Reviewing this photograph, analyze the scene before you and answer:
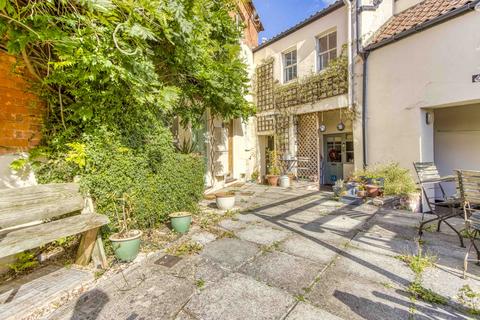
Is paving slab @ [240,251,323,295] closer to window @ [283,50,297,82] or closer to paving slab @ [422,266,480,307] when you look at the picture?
paving slab @ [422,266,480,307]

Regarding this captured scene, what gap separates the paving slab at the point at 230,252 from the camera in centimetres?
322

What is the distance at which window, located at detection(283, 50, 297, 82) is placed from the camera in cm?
982

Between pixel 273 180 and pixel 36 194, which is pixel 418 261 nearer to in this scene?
pixel 36 194

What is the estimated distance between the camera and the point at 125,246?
10.4 ft

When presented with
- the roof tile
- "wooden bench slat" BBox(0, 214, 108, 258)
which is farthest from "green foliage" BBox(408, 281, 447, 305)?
the roof tile

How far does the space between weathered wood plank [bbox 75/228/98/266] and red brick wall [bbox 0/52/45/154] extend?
4.78ft

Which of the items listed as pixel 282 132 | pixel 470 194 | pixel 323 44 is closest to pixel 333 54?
pixel 323 44

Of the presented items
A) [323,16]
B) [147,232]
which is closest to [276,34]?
[323,16]

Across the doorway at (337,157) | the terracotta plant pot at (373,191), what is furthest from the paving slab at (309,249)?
the doorway at (337,157)

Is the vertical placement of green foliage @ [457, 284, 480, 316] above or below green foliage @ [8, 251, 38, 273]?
below

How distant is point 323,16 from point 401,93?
421 cm

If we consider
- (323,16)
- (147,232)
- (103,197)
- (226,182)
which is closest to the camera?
(103,197)

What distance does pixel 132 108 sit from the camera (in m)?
3.70

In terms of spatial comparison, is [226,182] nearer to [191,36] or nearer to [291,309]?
[191,36]
